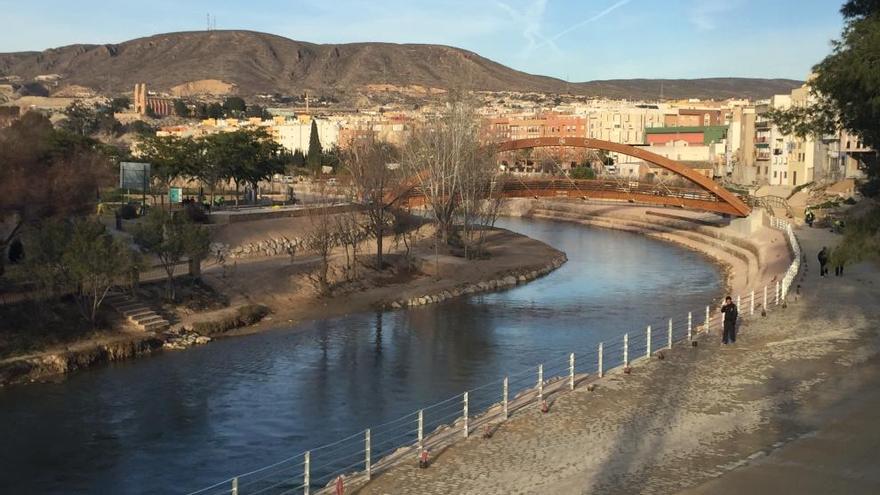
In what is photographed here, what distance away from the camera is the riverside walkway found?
13.5 m

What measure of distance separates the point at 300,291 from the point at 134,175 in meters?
15.1

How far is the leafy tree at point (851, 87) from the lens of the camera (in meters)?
16.1

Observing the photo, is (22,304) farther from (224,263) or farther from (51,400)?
(224,263)

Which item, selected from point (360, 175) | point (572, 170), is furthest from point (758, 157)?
point (360, 175)

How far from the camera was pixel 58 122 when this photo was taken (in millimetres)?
127312

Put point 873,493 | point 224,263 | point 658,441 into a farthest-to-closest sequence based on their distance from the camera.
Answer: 1. point 224,263
2. point 658,441
3. point 873,493

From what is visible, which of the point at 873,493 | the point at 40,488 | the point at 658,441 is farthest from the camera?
the point at 40,488

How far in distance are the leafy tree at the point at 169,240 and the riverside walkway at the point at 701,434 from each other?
17625mm

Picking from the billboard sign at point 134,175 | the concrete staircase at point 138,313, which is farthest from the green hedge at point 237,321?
the billboard sign at point 134,175

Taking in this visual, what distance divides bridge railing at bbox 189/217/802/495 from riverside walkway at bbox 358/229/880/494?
0.35 m

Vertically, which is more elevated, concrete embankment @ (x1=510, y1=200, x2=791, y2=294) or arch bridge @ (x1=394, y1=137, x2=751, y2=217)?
arch bridge @ (x1=394, y1=137, x2=751, y2=217)

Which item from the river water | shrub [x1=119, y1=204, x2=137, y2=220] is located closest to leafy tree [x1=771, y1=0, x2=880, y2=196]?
the river water

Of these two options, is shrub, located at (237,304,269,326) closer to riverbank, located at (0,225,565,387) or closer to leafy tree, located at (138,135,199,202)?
riverbank, located at (0,225,565,387)

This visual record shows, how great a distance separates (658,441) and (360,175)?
33.3 metres
